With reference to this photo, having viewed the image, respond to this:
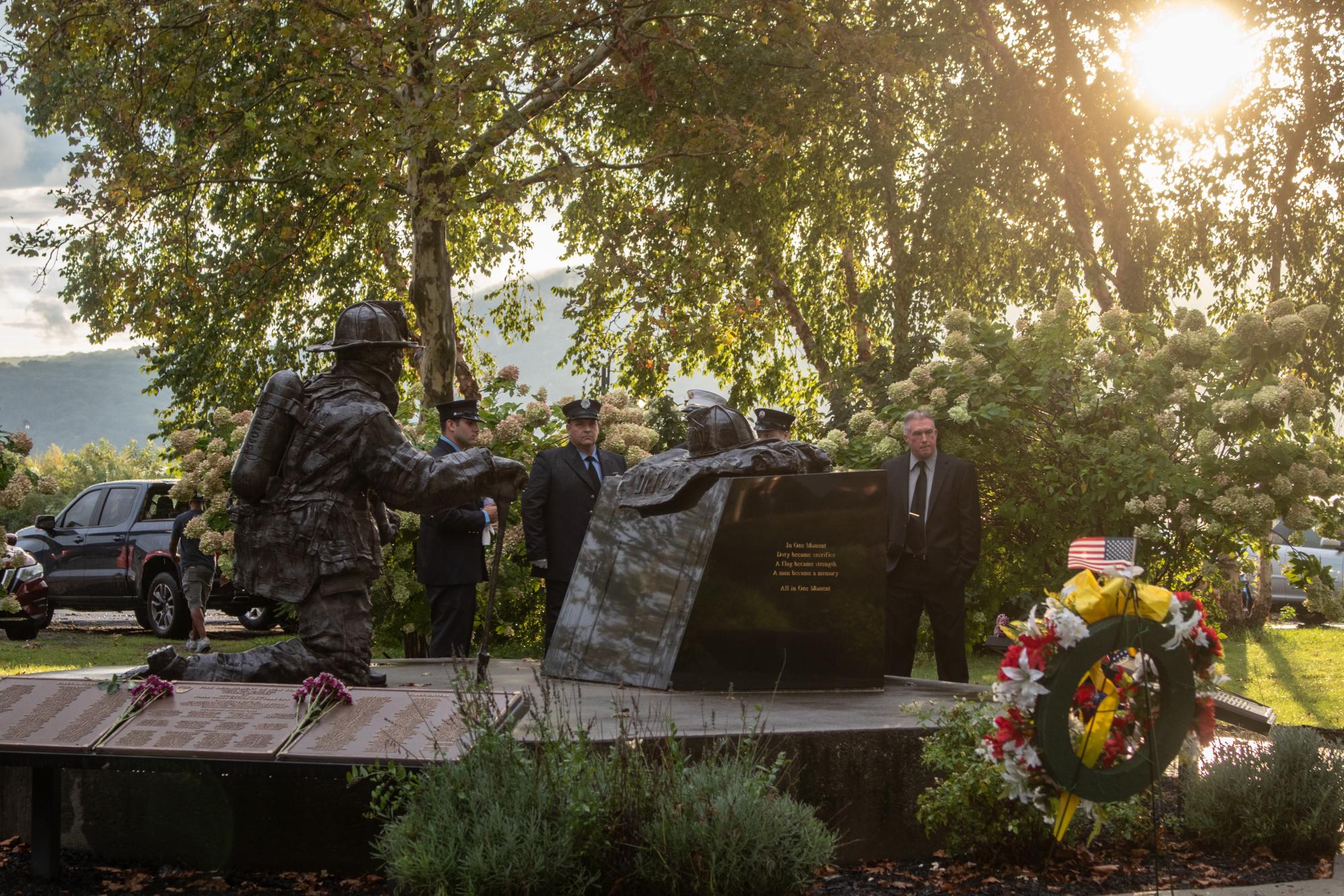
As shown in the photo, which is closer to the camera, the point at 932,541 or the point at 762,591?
the point at 762,591

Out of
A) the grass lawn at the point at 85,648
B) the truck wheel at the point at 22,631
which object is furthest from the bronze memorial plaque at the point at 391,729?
the truck wheel at the point at 22,631

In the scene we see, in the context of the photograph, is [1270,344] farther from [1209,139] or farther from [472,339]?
[472,339]

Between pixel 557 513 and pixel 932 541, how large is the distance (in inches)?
96.0

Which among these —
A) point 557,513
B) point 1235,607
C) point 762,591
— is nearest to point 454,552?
point 557,513

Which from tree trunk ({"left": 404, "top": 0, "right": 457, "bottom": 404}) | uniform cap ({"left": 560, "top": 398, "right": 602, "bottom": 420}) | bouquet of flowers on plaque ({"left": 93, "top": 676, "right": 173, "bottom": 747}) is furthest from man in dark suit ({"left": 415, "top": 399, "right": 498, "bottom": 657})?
tree trunk ({"left": 404, "top": 0, "right": 457, "bottom": 404})

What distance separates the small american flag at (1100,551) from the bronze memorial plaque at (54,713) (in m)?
6.08

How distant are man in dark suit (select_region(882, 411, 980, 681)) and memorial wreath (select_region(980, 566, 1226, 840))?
11.6 feet

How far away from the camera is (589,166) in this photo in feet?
51.8

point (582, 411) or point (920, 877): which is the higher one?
point (582, 411)

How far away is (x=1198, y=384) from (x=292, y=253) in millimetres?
12491

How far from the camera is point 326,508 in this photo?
19.0 feet

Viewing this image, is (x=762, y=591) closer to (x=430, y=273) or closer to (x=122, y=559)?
(x=430, y=273)

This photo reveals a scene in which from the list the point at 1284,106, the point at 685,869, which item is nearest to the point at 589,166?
the point at 1284,106

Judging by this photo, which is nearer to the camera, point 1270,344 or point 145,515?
point 1270,344
